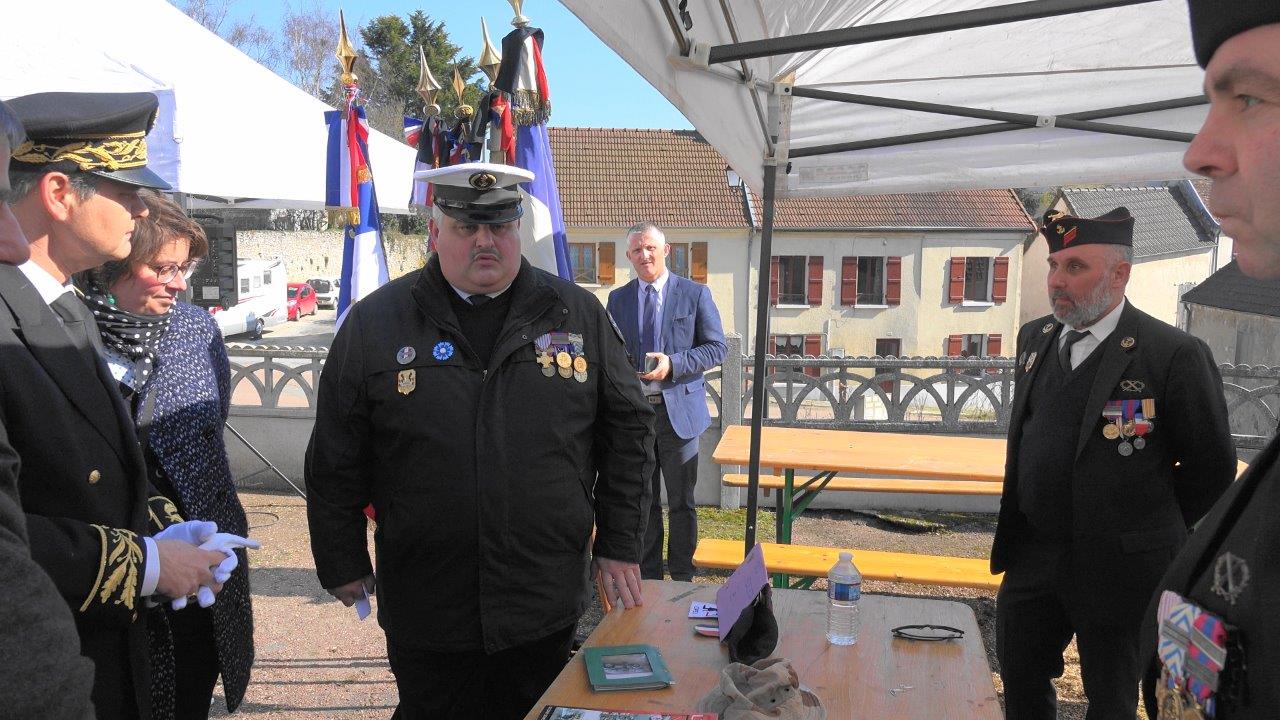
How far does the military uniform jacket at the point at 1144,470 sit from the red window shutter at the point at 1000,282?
29710 millimetres

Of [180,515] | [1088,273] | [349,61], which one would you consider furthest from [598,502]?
[349,61]

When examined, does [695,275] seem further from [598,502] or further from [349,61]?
[598,502]

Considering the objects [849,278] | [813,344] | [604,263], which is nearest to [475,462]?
[604,263]

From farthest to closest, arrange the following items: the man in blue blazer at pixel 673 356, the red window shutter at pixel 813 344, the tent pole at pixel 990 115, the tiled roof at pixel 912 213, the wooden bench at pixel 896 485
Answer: the red window shutter at pixel 813 344, the tiled roof at pixel 912 213, the wooden bench at pixel 896 485, the man in blue blazer at pixel 673 356, the tent pole at pixel 990 115

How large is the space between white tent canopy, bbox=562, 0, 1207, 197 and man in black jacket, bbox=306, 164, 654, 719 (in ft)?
2.71

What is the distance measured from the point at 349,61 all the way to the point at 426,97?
67cm

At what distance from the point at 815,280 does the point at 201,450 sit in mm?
28877

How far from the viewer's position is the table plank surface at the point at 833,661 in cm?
188

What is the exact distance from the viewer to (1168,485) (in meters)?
2.88

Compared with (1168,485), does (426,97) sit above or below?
above

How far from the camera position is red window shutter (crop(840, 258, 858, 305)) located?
30.1 meters

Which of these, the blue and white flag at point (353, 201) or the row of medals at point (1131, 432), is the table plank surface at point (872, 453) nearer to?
the row of medals at point (1131, 432)

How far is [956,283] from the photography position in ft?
100

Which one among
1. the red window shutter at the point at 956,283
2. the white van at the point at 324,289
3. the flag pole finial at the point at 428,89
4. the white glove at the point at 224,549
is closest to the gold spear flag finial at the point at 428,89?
the flag pole finial at the point at 428,89
